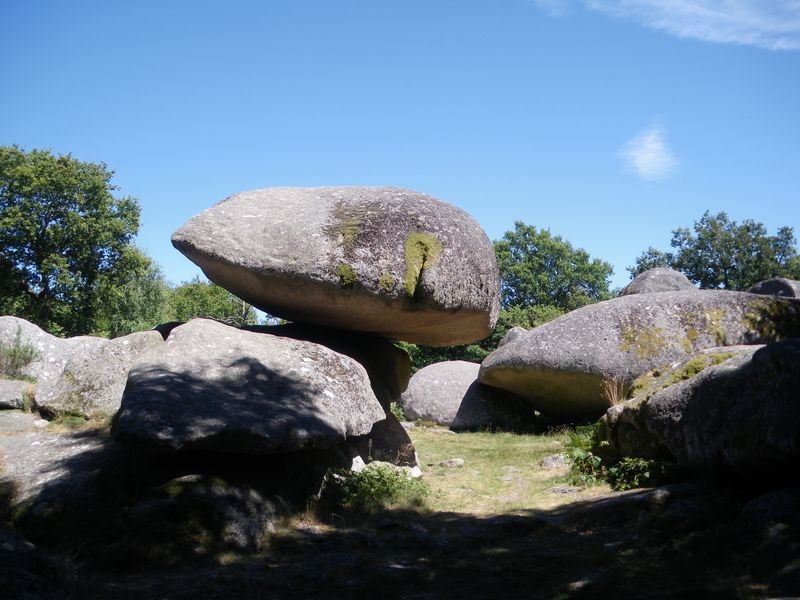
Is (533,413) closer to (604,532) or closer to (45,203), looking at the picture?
(604,532)

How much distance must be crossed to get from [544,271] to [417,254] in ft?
121

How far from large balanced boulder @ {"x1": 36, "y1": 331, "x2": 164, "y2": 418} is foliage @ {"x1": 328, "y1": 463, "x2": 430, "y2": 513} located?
3.21m

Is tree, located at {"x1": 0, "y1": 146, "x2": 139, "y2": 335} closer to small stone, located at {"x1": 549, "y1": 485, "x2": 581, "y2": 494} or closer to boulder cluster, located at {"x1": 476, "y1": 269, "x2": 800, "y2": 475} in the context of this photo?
boulder cluster, located at {"x1": 476, "y1": 269, "x2": 800, "y2": 475}

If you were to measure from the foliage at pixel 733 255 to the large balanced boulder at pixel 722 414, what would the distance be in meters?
34.5

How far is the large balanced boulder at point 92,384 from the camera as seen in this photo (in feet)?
28.8

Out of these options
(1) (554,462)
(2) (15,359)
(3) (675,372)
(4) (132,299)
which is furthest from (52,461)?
(4) (132,299)

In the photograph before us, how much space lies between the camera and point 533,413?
52.6 ft

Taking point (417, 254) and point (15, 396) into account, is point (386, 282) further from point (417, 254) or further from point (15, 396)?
point (15, 396)

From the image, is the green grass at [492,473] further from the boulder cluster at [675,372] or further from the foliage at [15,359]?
the foliage at [15,359]

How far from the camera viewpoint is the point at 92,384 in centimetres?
898

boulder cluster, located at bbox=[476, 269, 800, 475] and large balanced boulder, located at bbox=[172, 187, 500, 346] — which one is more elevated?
large balanced boulder, located at bbox=[172, 187, 500, 346]

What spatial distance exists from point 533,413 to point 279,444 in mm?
10528

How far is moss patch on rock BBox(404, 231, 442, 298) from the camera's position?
29.0 ft

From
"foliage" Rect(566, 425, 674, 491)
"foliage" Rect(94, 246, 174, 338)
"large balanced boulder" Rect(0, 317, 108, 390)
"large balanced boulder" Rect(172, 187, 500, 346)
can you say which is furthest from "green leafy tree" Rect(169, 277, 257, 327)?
"foliage" Rect(566, 425, 674, 491)
